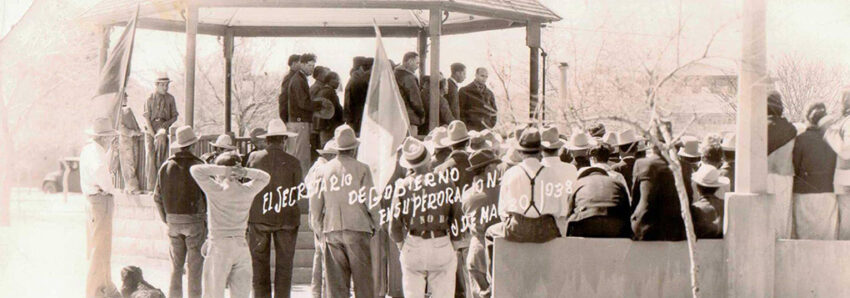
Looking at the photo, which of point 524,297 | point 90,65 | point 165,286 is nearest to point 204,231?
point 165,286

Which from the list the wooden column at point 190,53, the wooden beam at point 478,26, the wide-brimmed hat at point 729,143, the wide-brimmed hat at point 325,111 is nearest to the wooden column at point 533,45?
the wooden beam at point 478,26

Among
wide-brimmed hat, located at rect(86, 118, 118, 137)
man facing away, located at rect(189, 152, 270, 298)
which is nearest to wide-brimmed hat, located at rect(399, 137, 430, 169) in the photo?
man facing away, located at rect(189, 152, 270, 298)

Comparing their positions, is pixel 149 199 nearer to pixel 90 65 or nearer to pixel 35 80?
pixel 35 80

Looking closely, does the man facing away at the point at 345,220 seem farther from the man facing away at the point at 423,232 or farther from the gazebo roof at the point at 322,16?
the gazebo roof at the point at 322,16

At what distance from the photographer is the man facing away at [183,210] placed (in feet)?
37.1

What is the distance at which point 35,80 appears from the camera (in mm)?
29688

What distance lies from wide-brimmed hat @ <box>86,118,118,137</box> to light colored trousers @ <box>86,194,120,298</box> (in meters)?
0.72

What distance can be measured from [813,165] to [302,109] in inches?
284

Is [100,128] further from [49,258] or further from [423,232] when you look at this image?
[49,258]

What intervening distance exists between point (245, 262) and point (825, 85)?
25.6 m

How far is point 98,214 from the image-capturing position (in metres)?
11.7


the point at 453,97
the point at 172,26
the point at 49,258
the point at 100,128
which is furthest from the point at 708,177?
the point at 49,258

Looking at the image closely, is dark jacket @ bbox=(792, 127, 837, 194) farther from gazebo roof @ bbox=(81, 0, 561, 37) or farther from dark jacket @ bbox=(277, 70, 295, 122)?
dark jacket @ bbox=(277, 70, 295, 122)

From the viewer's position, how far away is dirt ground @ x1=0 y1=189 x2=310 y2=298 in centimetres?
1514
